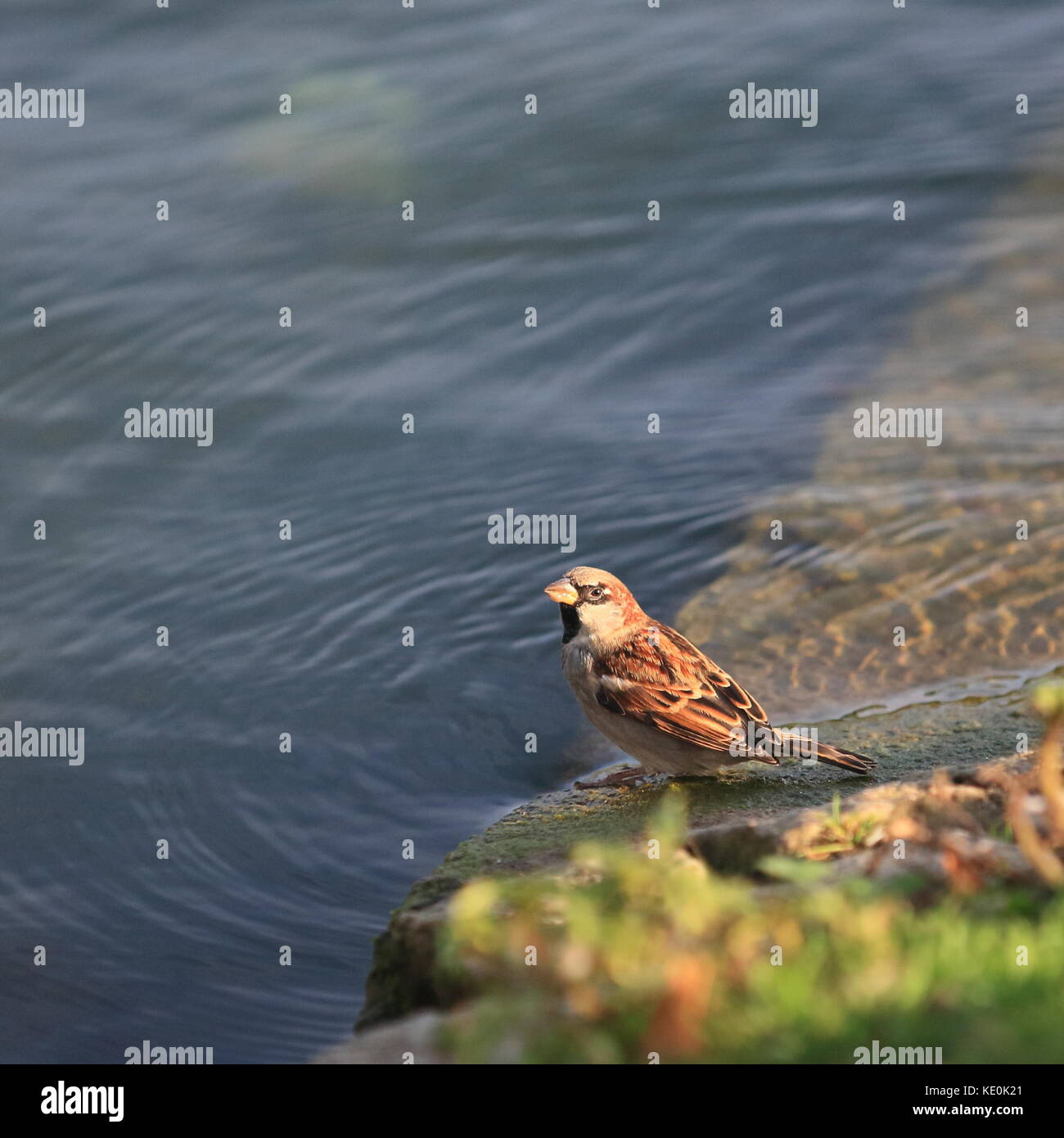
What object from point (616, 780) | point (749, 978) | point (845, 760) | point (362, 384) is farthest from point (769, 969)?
point (362, 384)

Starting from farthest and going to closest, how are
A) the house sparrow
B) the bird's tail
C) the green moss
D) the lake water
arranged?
the lake water → the house sparrow → the bird's tail → the green moss

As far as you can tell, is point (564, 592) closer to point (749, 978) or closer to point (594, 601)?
point (594, 601)

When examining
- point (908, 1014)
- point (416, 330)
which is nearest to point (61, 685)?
point (416, 330)

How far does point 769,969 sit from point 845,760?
7.66ft

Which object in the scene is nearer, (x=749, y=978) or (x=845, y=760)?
(x=749, y=978)

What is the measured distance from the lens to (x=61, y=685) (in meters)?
7.73

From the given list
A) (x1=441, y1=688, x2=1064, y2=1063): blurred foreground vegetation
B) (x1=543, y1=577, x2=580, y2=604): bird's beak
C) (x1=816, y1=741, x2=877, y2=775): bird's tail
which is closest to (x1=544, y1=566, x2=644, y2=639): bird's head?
(x1=543, y1=577, x2=580, y2=604): bird's beak

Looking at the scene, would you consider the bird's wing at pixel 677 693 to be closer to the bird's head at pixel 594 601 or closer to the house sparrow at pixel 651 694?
the house sparrow at pixel 651 694

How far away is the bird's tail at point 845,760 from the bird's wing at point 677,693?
30 centimetres

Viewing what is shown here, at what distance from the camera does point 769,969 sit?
3.15 meters

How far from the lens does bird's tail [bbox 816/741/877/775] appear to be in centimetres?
536

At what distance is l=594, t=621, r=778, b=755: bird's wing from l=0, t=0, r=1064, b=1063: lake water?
34.6 inches

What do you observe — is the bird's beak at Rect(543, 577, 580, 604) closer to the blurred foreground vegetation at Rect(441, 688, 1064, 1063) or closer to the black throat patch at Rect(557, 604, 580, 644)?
the black throat patch at Rect(557, 604, 580, 644)

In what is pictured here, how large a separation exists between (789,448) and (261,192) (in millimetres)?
5760
